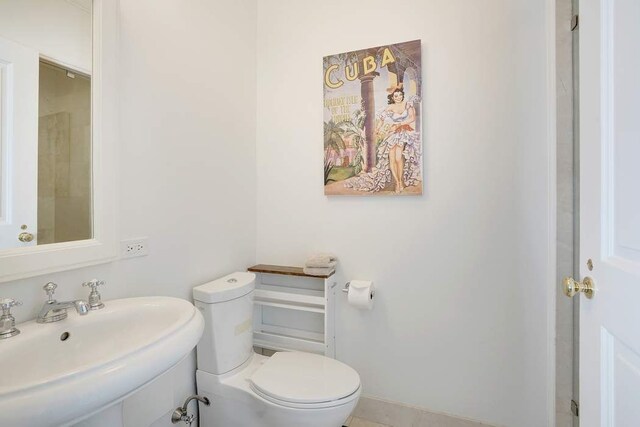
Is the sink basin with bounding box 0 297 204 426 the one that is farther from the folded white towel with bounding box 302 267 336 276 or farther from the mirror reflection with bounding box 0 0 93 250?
the folded white towel with bounding box 302 267 336 276

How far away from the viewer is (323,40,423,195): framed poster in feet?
5.59

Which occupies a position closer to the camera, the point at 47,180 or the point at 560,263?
the point at 47,180

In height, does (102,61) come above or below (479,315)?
above

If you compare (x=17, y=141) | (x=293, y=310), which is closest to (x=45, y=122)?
(x=17, y=141)

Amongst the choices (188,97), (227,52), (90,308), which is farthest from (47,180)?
(227,52)

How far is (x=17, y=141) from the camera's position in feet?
3.16

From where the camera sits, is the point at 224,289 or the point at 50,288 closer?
the point at 50,288

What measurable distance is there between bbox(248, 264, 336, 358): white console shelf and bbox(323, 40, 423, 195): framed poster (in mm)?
596

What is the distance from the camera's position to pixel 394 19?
5.76 feet

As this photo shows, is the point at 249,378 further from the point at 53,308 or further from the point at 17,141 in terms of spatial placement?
the point at 17,141

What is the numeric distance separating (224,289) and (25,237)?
0.77 meters

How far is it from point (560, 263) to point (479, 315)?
0.47 meters

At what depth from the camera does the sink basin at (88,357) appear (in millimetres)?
585

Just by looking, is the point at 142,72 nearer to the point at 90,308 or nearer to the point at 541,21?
the point at 90,308
